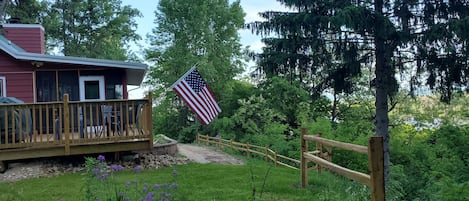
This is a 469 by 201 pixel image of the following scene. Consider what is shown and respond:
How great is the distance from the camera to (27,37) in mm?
13133

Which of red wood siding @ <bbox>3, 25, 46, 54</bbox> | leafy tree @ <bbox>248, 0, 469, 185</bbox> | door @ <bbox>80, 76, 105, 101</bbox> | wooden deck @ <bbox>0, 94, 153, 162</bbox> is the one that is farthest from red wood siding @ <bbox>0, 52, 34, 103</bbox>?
leafy tree @ <bbox>248, 0, 469, 185</bbox>

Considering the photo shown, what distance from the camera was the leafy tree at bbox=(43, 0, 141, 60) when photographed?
939 inches

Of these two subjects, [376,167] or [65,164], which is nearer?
[376,167]

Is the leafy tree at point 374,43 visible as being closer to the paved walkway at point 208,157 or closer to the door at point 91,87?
the paved walkway at point 208,157

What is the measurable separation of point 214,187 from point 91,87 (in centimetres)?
589

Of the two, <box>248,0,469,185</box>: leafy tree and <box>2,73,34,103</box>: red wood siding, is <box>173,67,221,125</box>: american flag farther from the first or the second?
<box>2,73,34,103</box>: red wood siding

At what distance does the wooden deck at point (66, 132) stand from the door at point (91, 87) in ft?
7.71

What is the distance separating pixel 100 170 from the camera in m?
3.84

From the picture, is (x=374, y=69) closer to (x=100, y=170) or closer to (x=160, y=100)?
(x=100, y=170)

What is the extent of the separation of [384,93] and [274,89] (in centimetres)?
1029

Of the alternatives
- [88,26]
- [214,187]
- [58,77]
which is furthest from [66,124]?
[88,26]

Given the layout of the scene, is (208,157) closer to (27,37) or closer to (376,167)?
(376,167)

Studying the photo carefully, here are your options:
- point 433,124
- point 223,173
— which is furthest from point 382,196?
point 433,124

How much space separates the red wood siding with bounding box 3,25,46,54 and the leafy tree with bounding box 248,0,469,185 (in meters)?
7.80
